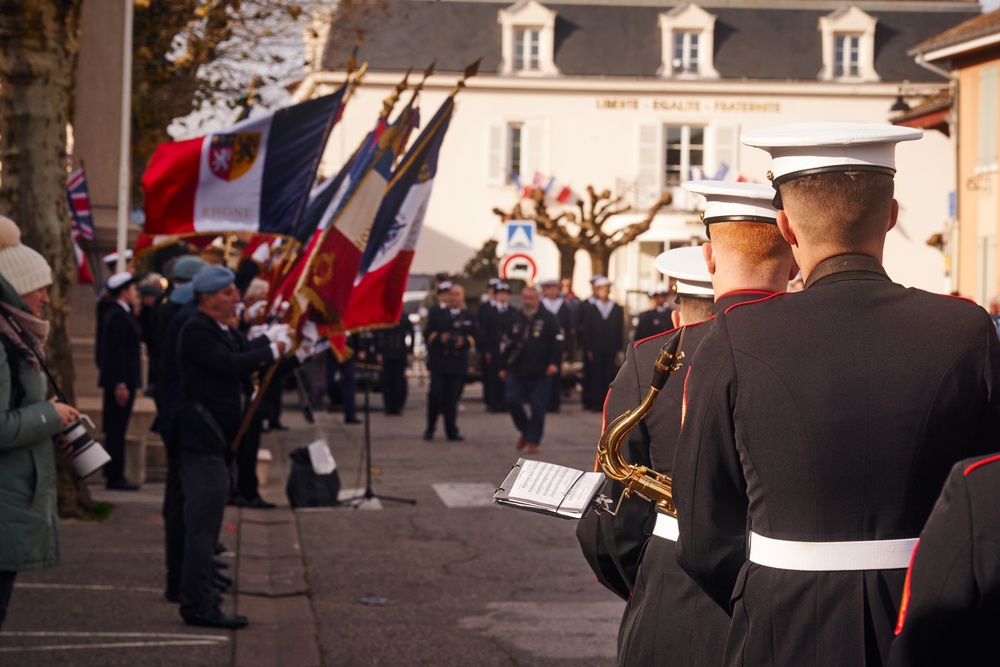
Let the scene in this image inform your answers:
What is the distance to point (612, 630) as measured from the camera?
308 inches

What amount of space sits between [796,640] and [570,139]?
48.5m

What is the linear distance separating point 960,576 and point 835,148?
1.07 meters

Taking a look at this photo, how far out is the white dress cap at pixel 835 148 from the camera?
2.88 metres

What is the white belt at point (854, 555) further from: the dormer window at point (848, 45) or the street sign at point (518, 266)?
the dormer window at point (848, 45)

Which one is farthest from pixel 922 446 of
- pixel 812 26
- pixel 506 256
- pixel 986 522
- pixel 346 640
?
pixel 812 26

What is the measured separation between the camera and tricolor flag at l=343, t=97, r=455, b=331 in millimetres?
11672

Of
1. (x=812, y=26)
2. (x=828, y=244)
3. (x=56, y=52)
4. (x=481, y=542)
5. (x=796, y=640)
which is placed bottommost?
(x=481, y=542)

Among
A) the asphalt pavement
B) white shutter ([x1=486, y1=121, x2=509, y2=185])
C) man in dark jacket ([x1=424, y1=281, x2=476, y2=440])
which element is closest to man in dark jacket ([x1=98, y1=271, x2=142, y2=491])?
the asphalt pavement

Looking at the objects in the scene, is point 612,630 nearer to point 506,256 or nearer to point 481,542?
Answer: point 481,542

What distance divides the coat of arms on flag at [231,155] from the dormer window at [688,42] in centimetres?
4088

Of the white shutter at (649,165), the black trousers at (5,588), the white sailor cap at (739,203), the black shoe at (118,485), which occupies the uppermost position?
the white shutter at (649,165)

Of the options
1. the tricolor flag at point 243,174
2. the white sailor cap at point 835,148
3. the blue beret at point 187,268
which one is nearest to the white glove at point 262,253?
the tricolor flag at point 243,174

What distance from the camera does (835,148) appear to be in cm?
289

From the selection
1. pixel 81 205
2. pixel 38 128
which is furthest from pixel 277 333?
pixel 81 205
